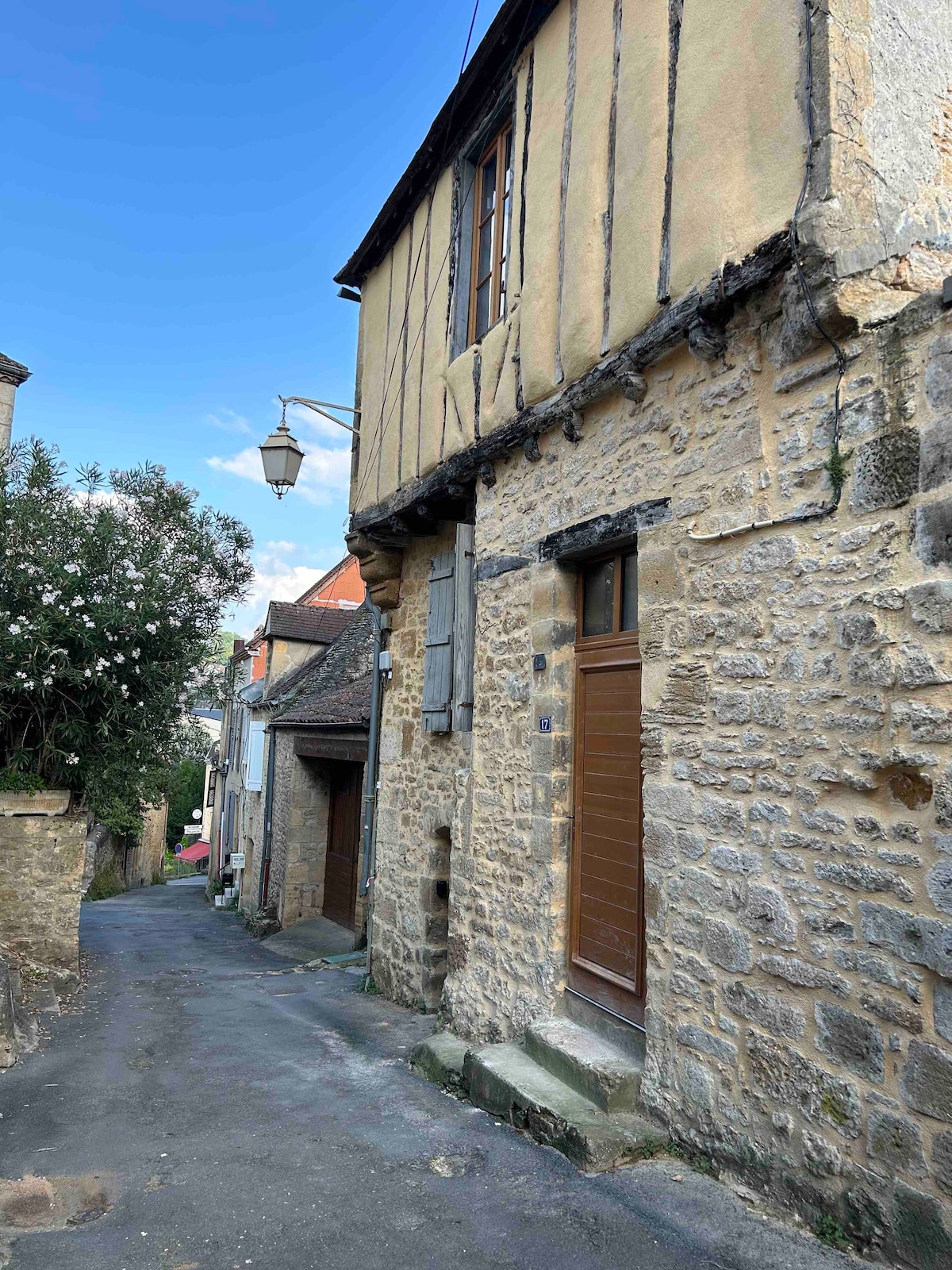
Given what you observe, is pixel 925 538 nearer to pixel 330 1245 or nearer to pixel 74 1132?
pixel 330 1245

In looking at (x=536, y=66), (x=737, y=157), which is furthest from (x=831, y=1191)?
(x=536, y=66)

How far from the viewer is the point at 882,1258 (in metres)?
2.52

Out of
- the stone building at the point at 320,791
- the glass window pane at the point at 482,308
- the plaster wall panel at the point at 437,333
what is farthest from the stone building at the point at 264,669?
the glass window pane at the point at 482,308

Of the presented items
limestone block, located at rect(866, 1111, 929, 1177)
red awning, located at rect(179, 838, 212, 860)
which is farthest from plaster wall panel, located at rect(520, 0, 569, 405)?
red awning, located at rect(179, 838, 212, 860)

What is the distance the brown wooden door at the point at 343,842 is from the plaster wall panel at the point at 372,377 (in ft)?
16.9

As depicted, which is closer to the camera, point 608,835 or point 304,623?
point 608,835

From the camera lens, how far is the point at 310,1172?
3.45m

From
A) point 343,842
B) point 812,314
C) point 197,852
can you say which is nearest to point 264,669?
point 343,842

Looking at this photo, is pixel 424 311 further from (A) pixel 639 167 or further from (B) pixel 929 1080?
(B) pixel 929 1080

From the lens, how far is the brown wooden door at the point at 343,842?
1165cm

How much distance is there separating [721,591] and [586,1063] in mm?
2119

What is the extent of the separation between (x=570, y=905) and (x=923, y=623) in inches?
97.1

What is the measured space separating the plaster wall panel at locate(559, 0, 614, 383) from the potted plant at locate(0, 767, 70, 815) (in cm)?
543

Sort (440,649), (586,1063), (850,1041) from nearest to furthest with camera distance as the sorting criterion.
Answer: (850,1041) < (586,1063) < (440,649)
